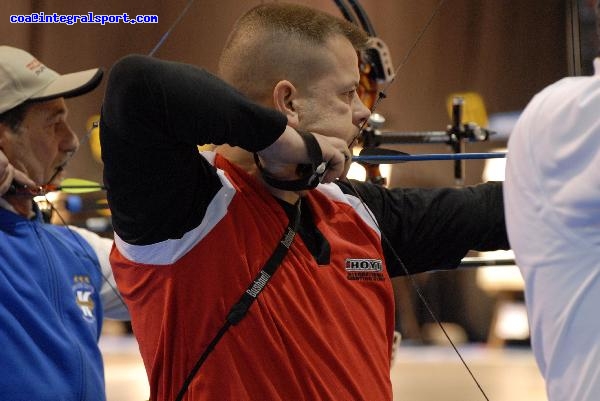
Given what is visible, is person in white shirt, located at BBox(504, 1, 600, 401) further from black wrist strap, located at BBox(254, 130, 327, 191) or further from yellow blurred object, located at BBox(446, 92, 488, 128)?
yellow blurred object, located at BBox(446, 92, 488, 128)

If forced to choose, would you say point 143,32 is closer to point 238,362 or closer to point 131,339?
point 131,339

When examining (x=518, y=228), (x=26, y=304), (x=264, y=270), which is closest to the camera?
(x=518, y=228)

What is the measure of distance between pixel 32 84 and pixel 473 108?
1.73m

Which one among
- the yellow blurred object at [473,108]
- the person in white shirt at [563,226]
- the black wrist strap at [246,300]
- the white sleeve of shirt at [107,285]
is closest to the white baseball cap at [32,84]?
the white sleeve of shirt at [107,285]

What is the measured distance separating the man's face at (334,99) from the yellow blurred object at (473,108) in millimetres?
1811

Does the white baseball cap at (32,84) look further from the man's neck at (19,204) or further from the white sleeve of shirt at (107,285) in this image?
the white sleeve of shirt at (107,285)

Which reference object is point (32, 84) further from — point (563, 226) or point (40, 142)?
point (563, 226)

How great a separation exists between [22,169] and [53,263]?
0.17 metres

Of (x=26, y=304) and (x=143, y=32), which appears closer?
(x=26, y=304)

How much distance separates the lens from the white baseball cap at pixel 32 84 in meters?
1.75

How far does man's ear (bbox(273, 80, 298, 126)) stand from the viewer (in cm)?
128

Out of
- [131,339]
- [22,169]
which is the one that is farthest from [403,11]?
[22,169]

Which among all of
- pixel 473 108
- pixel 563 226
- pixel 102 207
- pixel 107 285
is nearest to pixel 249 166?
pixel 563 226

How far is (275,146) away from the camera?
1135 millimetres
